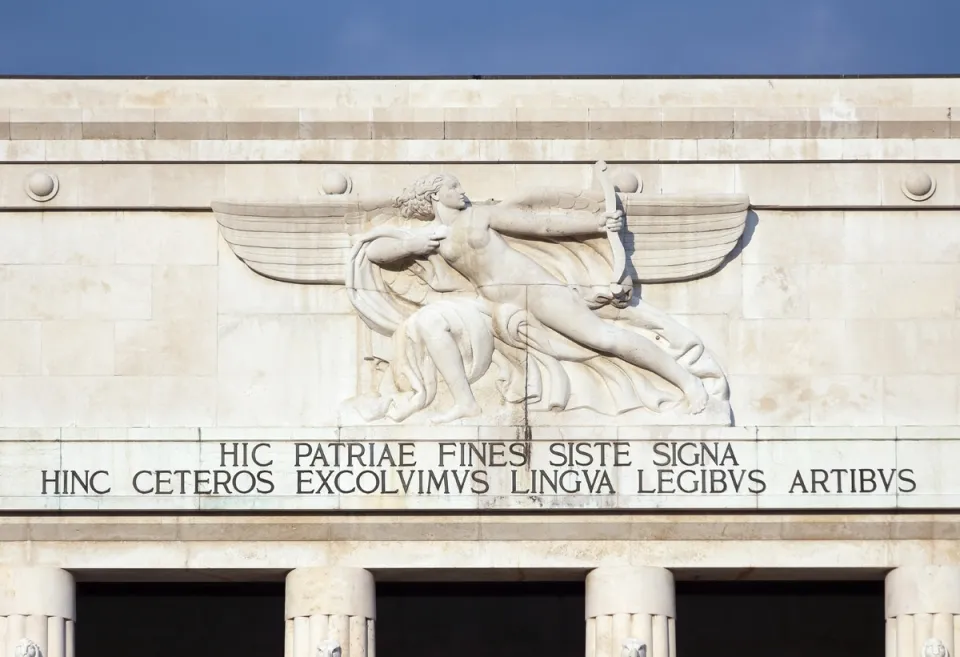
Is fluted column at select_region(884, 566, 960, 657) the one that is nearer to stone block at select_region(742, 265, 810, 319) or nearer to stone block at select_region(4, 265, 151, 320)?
stone block at select_region(742, 265, 810, 319)

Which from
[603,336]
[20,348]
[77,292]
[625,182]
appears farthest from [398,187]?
[20,348]

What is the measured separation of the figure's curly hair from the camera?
38.9 metres

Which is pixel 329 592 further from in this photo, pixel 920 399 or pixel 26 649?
pixel 920 399

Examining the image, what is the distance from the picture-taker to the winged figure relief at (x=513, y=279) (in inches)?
1517

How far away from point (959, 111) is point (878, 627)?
8550 mm

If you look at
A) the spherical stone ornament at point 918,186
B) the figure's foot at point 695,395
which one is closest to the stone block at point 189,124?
the figure's foot at point 695,395

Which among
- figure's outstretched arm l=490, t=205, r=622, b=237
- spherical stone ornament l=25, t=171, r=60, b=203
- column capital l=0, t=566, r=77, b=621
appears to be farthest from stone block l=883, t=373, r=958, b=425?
spherical stone ornament l=25, t=171, r=60, b=203

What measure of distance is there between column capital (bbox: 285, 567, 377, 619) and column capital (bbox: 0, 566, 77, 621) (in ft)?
10.2

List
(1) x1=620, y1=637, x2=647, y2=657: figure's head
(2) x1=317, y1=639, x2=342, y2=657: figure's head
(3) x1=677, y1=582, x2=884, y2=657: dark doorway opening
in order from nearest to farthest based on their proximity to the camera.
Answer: (2) x1=317, y1=639, x2=342, y2=657: figure's head < (1) x1=620, y1=637, x2=647, y2=657: figure's head < (3) x1=677, y1=582, x2=884, y2=657: dark doorway opening

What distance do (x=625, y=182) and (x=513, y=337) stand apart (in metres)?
2.74

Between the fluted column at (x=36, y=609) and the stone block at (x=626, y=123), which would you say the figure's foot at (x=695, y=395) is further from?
the fluted column at (x=36, y=609)

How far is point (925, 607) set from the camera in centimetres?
3775

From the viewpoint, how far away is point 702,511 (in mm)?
37969

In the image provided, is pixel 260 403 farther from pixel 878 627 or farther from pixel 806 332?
pixel 878 627
